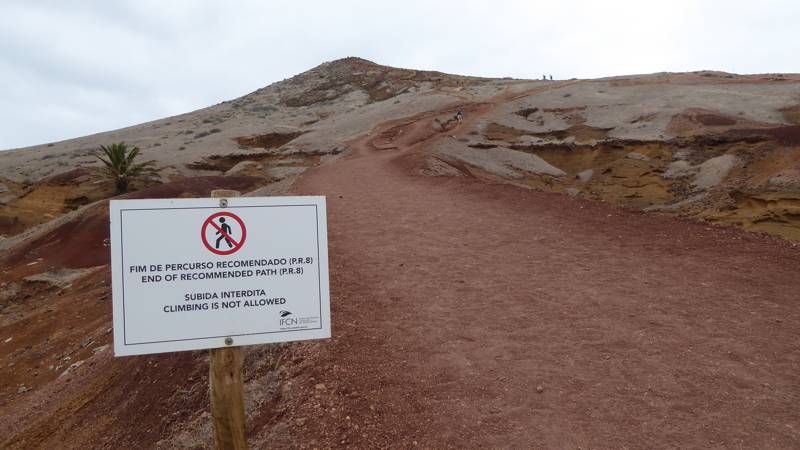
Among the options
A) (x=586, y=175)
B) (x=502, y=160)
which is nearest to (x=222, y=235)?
(x=502, y=160)

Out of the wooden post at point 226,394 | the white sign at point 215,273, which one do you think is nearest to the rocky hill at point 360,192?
the wooden post at point 226,394

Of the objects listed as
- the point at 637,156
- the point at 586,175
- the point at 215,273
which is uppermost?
the point at 637,156

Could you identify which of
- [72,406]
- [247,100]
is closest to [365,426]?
[72,406]

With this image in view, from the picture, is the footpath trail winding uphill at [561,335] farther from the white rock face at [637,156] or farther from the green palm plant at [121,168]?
the green palm plant at [121,168]

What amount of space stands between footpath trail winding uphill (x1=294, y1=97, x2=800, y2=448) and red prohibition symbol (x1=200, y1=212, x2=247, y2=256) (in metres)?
2.18

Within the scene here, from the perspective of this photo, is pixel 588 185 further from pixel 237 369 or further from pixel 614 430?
pixel 237 369

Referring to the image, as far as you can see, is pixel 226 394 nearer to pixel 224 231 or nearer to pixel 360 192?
pixel 224 231

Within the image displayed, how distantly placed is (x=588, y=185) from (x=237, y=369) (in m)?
19.3

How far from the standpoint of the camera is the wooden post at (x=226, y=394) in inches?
144

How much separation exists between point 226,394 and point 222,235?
1141 millimetres

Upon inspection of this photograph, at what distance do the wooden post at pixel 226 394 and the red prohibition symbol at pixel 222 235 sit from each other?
185 mm

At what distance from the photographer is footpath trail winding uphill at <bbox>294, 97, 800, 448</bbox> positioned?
15.4 ft

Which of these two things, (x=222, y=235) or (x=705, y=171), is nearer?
(x=222, y=235)

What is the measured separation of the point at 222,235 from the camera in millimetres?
3646
